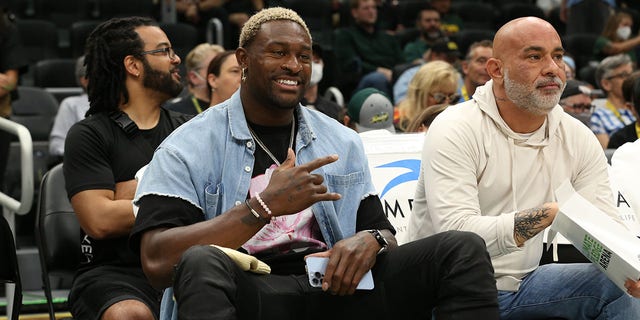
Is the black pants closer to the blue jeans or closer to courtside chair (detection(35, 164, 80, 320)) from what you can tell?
the blue jeans

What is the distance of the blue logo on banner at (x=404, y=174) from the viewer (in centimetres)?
505

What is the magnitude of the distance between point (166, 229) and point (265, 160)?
0.48 meters

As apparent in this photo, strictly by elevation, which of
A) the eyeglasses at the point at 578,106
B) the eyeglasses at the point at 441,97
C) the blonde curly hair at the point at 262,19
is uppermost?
the blonde curly hair at the point at 262,19

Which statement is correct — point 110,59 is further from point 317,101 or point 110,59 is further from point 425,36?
point 425,36

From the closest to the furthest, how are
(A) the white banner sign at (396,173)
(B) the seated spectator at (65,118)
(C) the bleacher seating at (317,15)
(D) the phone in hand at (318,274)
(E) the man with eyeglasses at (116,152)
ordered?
(D) the phone in hand at (318,274)
(E) the man with eyeglasses at (116,152)
(A) the white banner sign at (396,173)
(B) the seated spectator at (65,118)
(C) the bleacher seating at (317,15)

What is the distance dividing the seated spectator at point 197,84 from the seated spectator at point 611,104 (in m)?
2.90

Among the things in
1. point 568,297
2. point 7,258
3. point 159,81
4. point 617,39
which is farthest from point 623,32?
point 7,258

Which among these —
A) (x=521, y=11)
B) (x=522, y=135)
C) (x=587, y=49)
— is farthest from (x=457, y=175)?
(x=521, y=11)

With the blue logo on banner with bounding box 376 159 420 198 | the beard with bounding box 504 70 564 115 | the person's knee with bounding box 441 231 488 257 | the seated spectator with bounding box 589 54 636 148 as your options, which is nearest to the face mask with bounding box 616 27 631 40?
the seated spectator with bounding box 589 54 636 148

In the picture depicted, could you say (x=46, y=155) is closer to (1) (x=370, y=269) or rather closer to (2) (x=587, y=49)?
(1) (x=370, y=269)

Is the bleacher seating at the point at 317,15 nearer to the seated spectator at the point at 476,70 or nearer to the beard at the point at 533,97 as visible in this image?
the seated spectator at the point at 476,70

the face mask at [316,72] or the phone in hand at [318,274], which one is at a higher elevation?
the phone in hand at [318,274]

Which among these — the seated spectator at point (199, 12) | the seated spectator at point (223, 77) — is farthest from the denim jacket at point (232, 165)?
the seated spectator at point (199, 12)

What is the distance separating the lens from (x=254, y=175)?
12.2 feet
